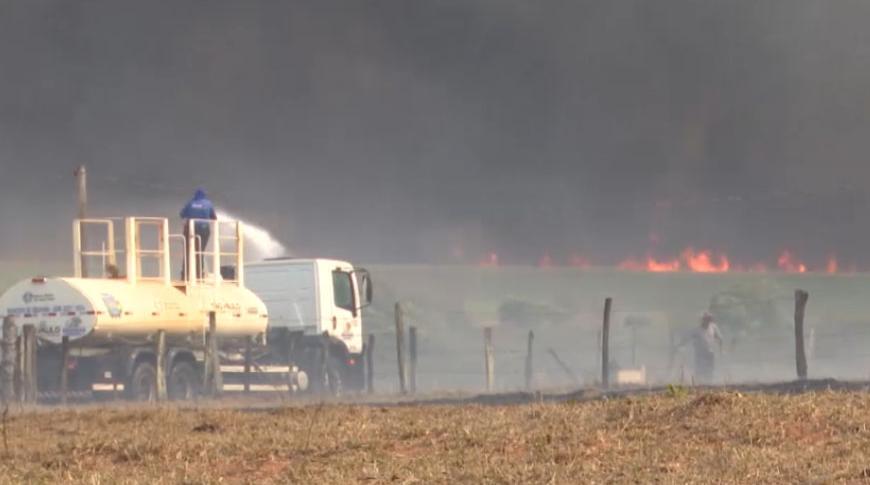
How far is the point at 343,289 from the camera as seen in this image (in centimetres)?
4294

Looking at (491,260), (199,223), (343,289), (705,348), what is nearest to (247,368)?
(199,223)

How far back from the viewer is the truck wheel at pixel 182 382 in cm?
3625

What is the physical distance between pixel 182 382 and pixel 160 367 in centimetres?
145

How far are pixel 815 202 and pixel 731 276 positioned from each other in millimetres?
10245

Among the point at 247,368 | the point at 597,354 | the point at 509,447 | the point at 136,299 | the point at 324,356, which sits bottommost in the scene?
the point at 509,447

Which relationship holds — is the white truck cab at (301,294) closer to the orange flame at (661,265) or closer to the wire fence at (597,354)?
the wire fence at (597,354)

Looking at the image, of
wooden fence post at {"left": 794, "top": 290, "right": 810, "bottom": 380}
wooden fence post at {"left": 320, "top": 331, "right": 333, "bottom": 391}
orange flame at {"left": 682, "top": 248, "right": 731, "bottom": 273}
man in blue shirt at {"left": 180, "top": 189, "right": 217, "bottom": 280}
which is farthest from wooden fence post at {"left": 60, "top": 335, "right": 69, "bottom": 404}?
orange flame at {"left": 682, "top": 248, "right": 731, "bottom": 273}

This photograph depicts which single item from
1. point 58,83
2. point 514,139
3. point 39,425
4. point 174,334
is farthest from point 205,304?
point 514,139

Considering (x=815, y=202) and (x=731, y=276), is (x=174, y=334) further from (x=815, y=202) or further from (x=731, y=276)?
(x=731, y=276)

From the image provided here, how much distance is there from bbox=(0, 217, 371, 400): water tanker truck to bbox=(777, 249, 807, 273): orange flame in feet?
112

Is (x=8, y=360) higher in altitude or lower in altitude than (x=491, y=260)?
lower

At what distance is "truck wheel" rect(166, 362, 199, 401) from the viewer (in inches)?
1427

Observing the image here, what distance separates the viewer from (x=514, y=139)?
7744cm

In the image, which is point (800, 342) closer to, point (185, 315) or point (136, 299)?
point (185, 315)
